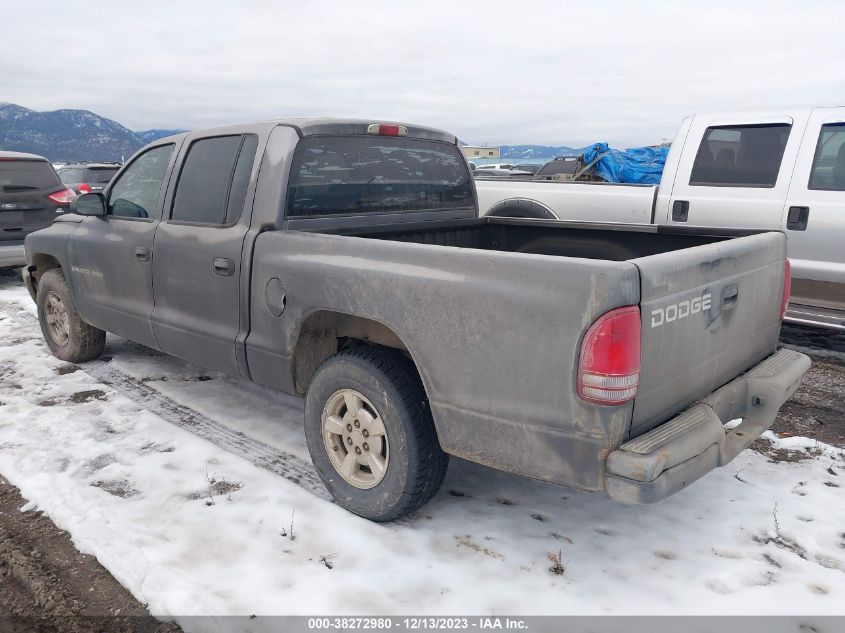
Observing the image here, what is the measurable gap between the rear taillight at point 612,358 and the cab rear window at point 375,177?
195cm

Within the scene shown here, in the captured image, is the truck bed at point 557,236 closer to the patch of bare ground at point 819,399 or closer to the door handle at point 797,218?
the patch of bare ground at point 819,399

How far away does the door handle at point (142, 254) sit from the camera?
441 centimetres

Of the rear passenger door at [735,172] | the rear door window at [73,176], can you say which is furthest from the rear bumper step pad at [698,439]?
the rear door window at [73,176]

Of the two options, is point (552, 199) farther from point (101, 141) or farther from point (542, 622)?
point (101, 141)

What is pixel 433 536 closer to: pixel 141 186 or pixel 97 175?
pixel 141 186

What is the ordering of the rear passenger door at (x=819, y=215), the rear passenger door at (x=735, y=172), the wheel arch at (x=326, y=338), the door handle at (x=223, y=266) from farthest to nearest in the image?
the rear passenger door at (x=735, y=172), the rear passenger door at (x=819, y=215), the door handle at (x=223, y=266), the wheel arch at (x=326, y=338)

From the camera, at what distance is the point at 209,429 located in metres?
4.40

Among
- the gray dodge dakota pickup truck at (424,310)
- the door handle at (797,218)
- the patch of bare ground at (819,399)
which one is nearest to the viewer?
the gray dodge dakota pickup truck at (424,310)

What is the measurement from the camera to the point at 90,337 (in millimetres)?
5656

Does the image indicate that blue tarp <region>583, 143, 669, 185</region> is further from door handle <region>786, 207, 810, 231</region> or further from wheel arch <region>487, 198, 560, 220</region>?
door handle <region>786, 207, 810, 231</region>

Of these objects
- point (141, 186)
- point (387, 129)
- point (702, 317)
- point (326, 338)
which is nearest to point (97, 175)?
point (141, 186)

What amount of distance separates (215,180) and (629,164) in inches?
275

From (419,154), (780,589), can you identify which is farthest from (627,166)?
(780,589)

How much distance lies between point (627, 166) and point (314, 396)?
24.2ft
